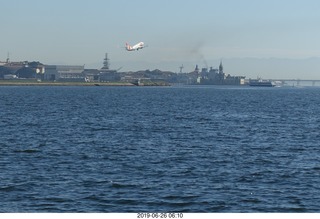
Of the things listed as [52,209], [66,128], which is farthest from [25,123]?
[52,209]

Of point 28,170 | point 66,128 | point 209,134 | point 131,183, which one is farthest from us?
point 66,128

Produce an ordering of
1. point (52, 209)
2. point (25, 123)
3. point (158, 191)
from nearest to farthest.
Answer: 1. point (52, 209)
2. point (158, 191)
3. point (25, 123)

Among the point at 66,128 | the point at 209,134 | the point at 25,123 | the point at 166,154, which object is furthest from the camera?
the point at 25,123

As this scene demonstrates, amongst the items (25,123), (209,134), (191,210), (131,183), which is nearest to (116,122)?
(25,123)

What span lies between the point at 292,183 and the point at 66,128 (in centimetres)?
4376

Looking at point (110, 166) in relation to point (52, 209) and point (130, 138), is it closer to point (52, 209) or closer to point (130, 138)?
point (52, 209)

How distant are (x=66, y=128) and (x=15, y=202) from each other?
46.5 meters

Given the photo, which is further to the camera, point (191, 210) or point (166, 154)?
point (166, 154)

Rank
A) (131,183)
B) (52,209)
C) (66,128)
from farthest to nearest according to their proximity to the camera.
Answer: (66,128)
(131,183)
(52,209)

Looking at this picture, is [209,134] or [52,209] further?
[209,134]

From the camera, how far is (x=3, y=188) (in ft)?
123

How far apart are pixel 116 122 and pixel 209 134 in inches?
852

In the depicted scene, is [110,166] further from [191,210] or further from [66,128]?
[66,128]

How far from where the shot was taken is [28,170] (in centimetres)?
4431
